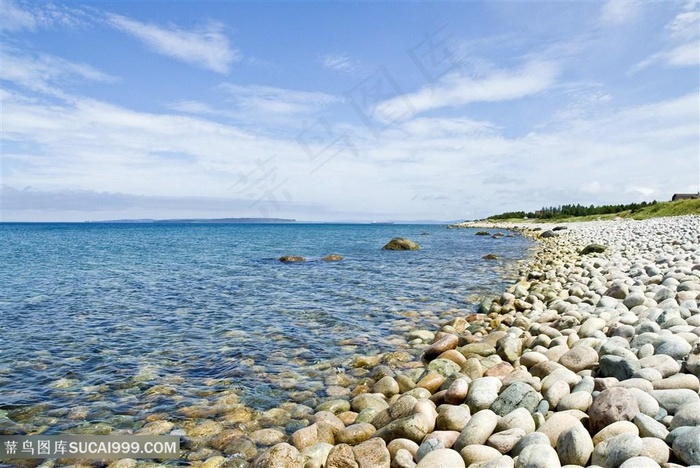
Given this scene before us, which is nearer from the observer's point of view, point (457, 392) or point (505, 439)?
point (505, 439)

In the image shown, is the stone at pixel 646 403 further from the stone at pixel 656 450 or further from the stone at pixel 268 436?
the stone at pixel 268 436

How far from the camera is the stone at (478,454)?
3.97 meters

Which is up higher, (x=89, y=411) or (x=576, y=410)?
(x=576, y=410)

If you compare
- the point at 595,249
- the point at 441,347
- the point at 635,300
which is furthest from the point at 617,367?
the point at 595,249

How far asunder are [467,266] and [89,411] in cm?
1996

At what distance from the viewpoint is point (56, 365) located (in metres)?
7.93

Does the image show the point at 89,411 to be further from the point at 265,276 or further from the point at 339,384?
the point at 265,276

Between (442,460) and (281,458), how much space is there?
1.62 metres

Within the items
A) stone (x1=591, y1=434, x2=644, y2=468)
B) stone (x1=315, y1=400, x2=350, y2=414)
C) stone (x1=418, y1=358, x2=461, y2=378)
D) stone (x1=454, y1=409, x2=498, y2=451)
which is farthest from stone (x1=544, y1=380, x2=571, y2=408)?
stone (x1=315, y1=400, x2=350, y2=414)

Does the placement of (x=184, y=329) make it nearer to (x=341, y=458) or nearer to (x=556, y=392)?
(x=341, y=458)

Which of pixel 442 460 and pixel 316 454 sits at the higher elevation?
A: pixel 442 460

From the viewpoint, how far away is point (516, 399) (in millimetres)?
4914

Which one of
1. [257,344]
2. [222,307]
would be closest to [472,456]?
[257,344]

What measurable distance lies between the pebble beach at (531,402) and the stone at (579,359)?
14mm
